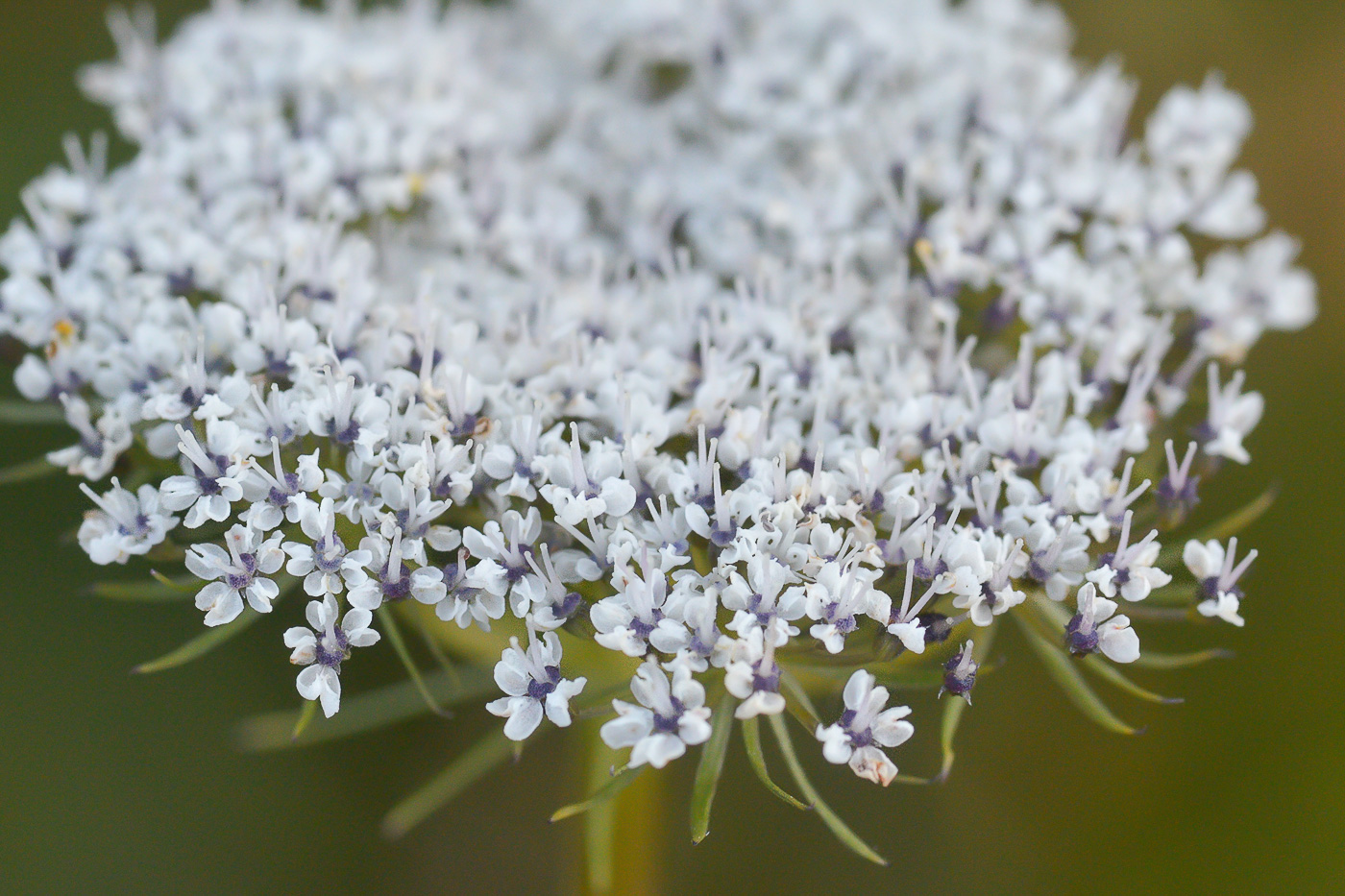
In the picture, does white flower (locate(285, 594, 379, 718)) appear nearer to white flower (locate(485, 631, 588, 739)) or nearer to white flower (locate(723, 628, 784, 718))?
white flower (locate(485, 631, 588, 739))

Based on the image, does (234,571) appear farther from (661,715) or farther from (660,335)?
(660,335)

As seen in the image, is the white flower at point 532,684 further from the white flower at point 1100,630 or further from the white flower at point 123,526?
the white flower at point 1100,630

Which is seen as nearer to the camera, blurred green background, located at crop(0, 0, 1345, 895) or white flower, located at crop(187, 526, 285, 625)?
white flower, located at crop(187, 526, 285, 625)

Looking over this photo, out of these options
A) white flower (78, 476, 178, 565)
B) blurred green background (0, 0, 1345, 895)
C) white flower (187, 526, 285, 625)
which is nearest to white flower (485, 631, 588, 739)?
white flower (187, 526, 285, 625)

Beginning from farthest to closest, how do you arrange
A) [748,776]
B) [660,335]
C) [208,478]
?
1. [748,776]
2. [660,335]
3. [208,478]

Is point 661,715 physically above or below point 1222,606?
below

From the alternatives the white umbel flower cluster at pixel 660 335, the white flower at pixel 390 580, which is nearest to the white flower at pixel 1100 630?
the white umbel flower cluster at pixel 660 335

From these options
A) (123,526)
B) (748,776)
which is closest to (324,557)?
Result: (123,526)
